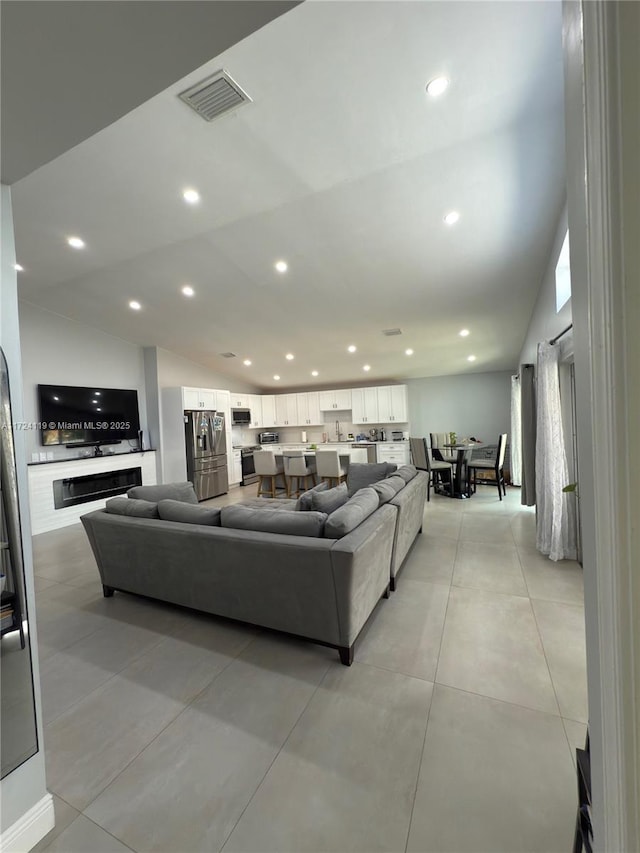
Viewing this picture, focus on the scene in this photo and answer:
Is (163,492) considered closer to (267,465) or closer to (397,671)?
(397,671)

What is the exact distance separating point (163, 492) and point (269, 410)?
607cm

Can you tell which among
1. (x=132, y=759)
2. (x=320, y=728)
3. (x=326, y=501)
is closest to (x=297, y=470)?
(x=326, y=501)

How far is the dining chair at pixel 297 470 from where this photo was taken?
6621 mm

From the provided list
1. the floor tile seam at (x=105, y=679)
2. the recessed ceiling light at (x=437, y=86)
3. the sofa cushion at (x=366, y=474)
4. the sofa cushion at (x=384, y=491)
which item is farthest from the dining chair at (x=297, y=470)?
the recessed ceiling light at (x=437, y=86)

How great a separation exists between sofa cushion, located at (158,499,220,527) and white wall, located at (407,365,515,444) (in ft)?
22.3

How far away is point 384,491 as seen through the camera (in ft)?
9.21

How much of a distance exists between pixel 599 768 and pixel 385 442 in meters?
7.58

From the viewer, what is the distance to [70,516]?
17.0ft

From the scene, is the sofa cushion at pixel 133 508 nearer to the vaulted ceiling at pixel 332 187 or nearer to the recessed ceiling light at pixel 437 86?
the vaulted ceiling at pixel 332 187

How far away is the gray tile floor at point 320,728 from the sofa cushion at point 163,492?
964 mm

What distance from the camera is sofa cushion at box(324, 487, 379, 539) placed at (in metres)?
2.07

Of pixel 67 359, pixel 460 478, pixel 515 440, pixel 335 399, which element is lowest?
pixel 460 478

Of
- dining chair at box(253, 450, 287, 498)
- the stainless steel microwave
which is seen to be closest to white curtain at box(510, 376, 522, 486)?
dining chair at box(253, 450, 287, 498)

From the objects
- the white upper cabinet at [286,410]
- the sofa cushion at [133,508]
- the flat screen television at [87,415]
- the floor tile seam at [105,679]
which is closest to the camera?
the floor tile seam at [105,679]
